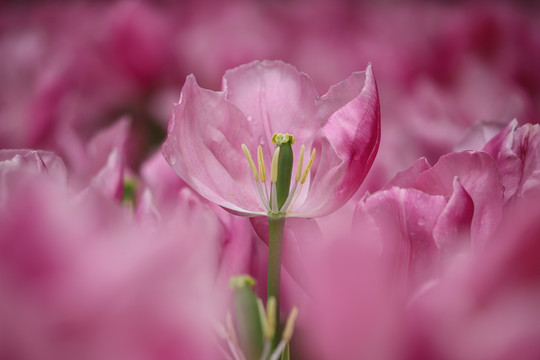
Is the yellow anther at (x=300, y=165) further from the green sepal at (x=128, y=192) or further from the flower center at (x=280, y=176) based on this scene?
the green sepal at (x=128, y=192)

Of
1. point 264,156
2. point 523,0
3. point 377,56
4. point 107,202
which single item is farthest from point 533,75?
point 523,0

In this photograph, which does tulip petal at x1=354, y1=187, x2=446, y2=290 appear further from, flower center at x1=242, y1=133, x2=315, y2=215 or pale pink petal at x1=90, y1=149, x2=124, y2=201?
pale pink petal at x1=90, y1=149, x2=124, y2=201

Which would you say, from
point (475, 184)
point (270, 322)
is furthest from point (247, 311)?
point (475, 184)

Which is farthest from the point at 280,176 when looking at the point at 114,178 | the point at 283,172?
the point at 114,178

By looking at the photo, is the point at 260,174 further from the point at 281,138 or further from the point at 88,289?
the point at 88,289

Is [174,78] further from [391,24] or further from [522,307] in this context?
[522,307]

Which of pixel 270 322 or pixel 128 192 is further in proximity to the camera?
pixel 128 192

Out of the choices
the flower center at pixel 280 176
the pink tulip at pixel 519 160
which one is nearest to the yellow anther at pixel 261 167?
the flower center at pixel 280 176
